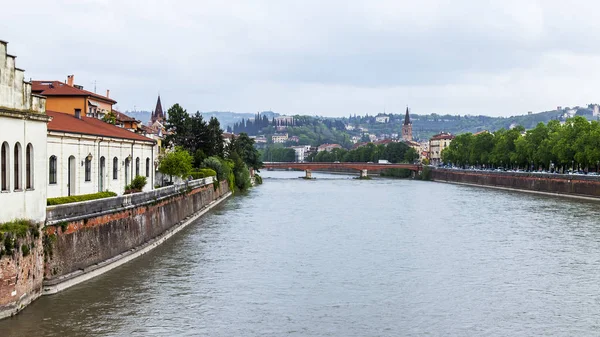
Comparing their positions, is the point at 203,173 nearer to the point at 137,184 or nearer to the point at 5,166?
the point at 137,184

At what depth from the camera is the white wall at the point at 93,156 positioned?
99.1 feet

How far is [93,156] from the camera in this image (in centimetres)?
3406

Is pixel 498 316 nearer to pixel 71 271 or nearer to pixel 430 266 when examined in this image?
pixel 430 266

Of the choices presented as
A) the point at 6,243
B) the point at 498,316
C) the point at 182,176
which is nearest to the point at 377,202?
the point at 182,176

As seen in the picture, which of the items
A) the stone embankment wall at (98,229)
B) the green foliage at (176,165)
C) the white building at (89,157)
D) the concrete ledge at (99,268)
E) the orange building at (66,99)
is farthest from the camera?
the green foliage at (176,165)

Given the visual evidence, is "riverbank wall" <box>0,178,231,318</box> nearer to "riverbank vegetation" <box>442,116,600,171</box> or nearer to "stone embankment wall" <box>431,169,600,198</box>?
"stone embankment wall" <box>431,169,600,198</box>

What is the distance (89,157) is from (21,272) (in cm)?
1496

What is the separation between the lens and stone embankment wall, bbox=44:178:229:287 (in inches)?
855

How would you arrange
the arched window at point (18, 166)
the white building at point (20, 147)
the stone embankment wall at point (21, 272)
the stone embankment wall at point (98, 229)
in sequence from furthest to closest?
the stone embankment wall at point (98, 229) < the arched window at point (18, 166) < the white building at point (20, 147) < the stone embankment wall at point (21, 272)

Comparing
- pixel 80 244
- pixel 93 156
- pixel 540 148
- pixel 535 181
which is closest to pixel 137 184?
pixel 93 156

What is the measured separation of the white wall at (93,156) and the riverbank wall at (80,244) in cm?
252

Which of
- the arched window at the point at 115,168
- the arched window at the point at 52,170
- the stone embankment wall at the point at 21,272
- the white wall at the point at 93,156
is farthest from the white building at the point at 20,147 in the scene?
the arched window at the point at 115,168

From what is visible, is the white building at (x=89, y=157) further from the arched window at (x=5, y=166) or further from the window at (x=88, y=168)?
the arched window at (x=5, y=166)

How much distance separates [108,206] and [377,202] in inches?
1679
